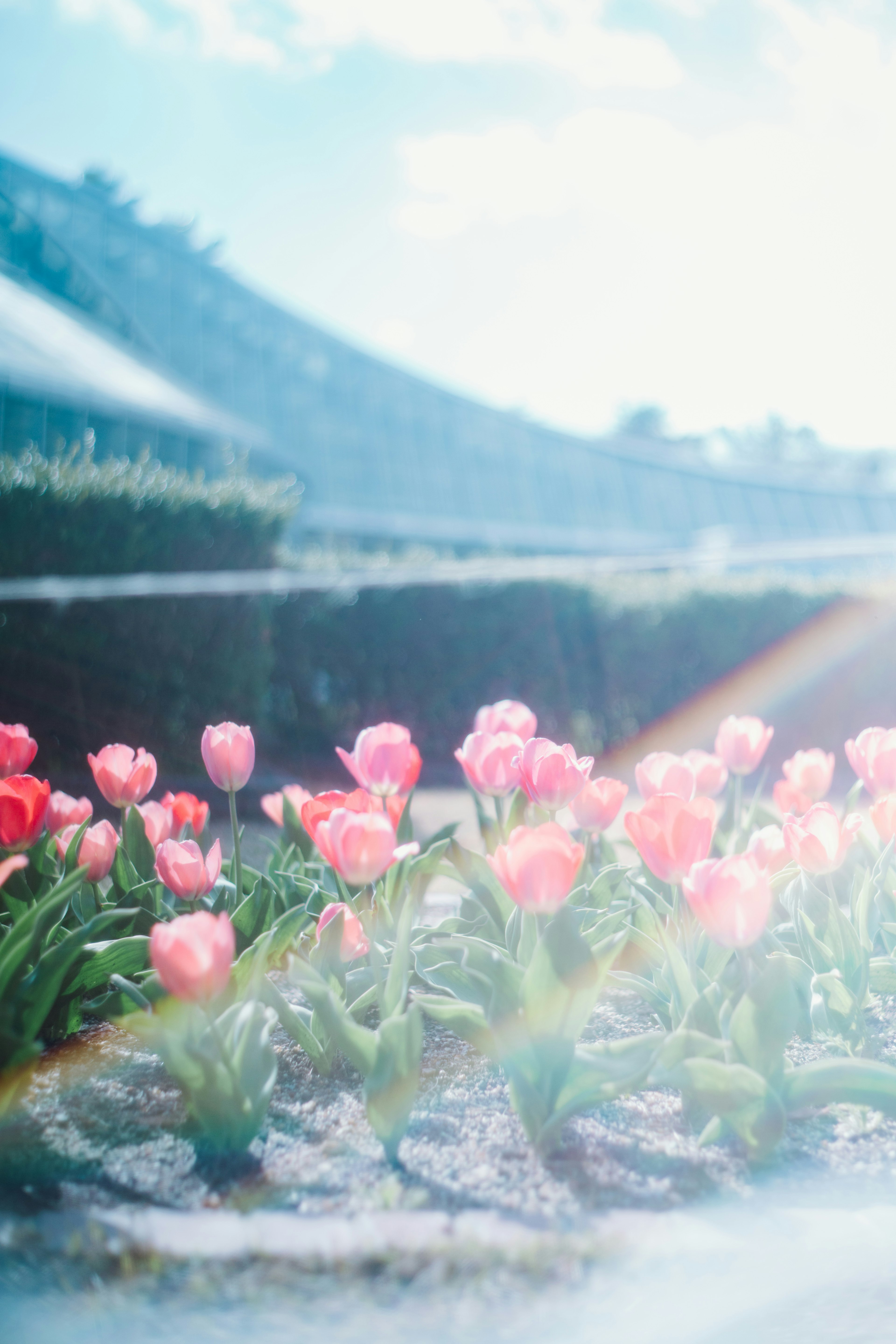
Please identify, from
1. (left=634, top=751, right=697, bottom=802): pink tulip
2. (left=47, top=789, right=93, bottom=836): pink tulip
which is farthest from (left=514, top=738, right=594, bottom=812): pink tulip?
(left=47, top=789, right=93, bottom=836): pink tulip

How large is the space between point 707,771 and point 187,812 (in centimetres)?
124

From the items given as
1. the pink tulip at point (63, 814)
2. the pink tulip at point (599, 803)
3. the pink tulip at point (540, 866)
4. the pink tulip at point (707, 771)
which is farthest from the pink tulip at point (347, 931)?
the pink tulip at point (707, 771)

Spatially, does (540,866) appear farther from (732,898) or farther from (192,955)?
(192,955)

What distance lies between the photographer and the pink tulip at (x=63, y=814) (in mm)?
2088

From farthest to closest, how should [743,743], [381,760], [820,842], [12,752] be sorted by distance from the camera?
[743,743]
[12,752]
[381,760]
[820,842]

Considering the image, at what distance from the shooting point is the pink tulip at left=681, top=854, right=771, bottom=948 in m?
1.26

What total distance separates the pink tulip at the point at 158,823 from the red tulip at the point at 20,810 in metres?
0.31

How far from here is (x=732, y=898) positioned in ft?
4.15

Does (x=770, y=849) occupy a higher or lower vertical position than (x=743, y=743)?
lower

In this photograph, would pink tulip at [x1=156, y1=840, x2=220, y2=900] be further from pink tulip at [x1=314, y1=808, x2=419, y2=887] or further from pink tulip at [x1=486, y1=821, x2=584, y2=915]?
pink tulip at [x1=486, y1=821, x2=584, y2=915]

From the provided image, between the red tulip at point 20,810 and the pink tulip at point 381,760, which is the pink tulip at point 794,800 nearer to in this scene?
the pink tulip at point 381,760

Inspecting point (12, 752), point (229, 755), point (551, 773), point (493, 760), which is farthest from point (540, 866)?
point (12, 752)

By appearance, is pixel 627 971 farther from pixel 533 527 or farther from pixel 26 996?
pixel 533 527

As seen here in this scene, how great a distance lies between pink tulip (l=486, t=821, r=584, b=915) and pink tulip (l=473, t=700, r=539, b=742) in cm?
79
